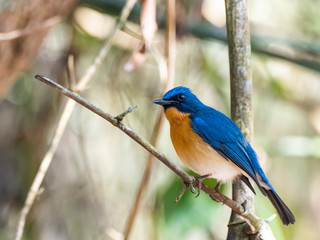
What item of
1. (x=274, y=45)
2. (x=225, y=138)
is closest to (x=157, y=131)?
(x=225, y=138)

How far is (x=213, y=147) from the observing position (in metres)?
3.46

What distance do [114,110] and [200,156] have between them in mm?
2164

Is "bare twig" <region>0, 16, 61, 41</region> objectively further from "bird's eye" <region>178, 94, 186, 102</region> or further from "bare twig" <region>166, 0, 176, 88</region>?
"bird's eye" <region>178, 94, 186, 102</region>

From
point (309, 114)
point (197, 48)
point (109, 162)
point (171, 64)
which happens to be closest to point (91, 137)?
point (109, 162)

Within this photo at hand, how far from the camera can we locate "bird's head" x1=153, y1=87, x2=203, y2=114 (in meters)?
3.60

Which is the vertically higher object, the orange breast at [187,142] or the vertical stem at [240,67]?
the vertical stem at [240,67]

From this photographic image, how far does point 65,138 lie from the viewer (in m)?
5.41

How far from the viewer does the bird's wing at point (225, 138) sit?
3219mm

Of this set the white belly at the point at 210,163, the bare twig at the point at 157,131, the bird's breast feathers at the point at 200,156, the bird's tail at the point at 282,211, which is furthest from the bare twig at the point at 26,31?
the bird's tail at the point at 282,211

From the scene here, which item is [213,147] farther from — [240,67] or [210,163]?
[240,67]

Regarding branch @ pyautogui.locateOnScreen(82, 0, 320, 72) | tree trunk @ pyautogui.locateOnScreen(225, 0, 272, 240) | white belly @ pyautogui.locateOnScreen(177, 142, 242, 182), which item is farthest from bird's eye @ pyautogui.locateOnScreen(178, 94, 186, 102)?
branch @ pyautogui.locateOnScreen(82, 0, 320, 72)

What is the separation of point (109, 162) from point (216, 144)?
280 cm

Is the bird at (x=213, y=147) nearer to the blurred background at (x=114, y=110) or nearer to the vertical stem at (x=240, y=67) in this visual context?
the vertical stem at (x=240, y=67)

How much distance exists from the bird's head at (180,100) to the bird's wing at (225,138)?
11cm
